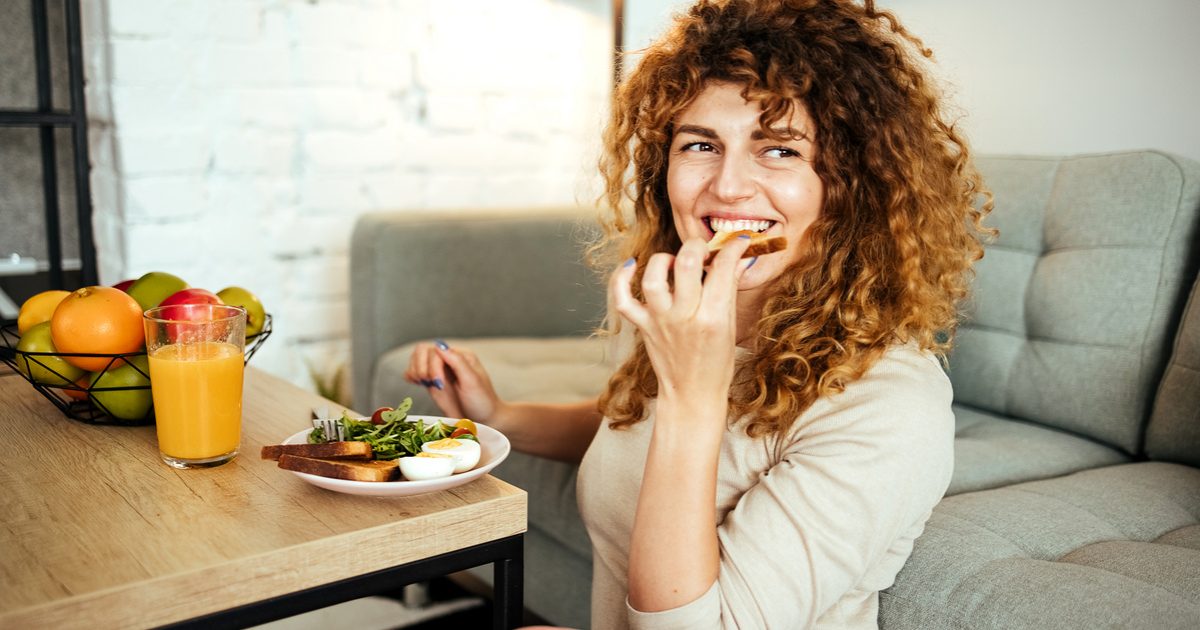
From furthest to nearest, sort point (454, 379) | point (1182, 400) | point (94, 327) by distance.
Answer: point (1182, 400) → point (454, 379) → point (94, 327)

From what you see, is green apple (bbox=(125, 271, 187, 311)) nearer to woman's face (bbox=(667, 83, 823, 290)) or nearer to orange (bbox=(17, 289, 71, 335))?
orange (bbox=(17, 289, 71, 335))

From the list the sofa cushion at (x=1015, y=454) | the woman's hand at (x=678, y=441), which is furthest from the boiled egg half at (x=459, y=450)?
the sofa cushion at (x=1015, y=454)

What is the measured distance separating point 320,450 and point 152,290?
0.38 meters

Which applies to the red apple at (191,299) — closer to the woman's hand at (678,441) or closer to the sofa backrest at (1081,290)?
the woman's hand at (678,441)

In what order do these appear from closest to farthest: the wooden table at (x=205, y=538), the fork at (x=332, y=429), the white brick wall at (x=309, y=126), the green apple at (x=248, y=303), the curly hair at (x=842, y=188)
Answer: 1. the wooden table at (x=205, y=538)
2. the fork at (x=332, y=429)
3. the curly hair at (x=842, y=188)
4. the green apple at (x=248, y=303)
5. the white brick wall at (x=309, y=126)

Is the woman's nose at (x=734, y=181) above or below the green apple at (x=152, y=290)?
above

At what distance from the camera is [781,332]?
3.57ft

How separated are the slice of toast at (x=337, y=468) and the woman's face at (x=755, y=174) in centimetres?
45

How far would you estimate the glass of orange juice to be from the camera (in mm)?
902

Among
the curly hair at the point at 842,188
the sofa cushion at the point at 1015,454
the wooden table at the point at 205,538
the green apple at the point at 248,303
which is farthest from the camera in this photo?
the sofa cushion at the point at 1015,454

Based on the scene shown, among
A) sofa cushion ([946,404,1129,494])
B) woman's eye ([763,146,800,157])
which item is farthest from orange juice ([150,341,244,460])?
sofa cushion ([946,404,1129,494])

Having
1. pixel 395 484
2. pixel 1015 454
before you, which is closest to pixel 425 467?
pixel 395 484

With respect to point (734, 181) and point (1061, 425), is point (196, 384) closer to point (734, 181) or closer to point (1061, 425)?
point (734, 181)

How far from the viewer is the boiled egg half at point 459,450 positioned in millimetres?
872
